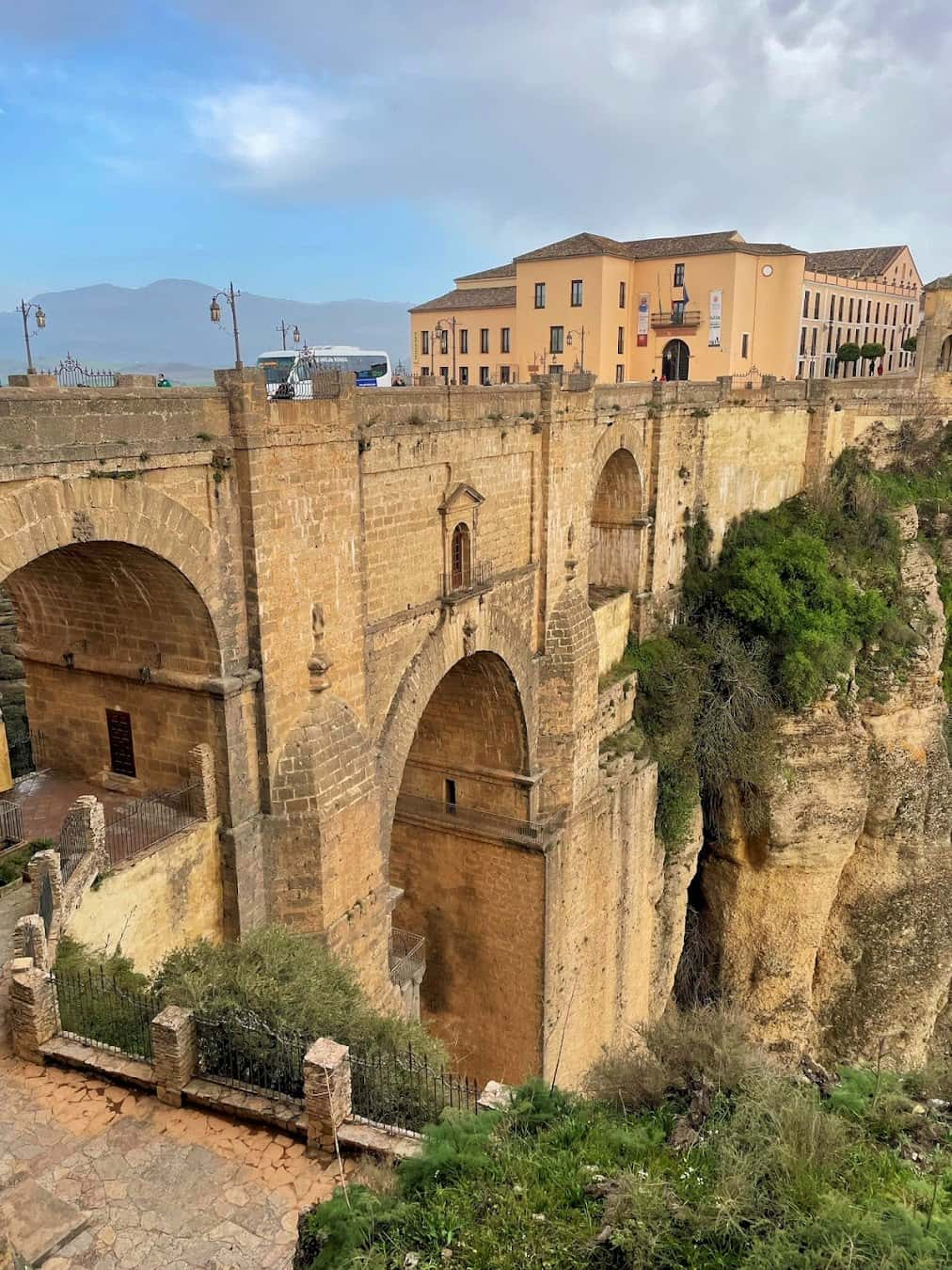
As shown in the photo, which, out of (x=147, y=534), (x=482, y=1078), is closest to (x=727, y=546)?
(x=482, y=1078)

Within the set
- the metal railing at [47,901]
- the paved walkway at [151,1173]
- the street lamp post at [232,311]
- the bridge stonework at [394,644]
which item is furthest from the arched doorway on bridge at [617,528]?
the paved walkway at [151,1173]

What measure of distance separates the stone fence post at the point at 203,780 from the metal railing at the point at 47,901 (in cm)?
163

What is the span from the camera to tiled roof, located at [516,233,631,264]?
1384 inches

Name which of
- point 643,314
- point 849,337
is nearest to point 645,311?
point 643,314

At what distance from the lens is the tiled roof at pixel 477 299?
39.2 metres

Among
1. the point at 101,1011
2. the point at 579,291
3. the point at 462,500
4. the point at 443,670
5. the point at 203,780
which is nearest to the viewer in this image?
the point at 101,1011

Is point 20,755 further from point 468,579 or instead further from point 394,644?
point 468,579

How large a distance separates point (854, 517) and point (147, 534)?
21.3m

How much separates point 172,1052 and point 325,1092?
1.26 metres

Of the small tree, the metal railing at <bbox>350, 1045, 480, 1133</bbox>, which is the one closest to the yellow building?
the small tree

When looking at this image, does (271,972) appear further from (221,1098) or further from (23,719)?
(23,719)

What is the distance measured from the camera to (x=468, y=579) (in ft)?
43.8

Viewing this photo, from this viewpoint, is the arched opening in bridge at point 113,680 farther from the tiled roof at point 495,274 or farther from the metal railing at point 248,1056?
the tiled roof at point 495,274

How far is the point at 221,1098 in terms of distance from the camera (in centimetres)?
706
